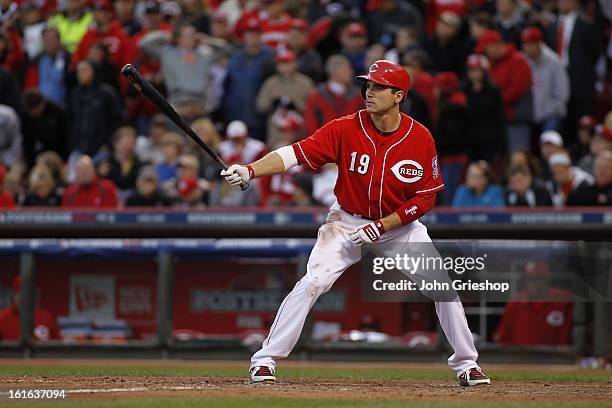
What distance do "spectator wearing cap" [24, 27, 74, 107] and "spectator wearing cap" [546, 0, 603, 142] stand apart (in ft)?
18.8

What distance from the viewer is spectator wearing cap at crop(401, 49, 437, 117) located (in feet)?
41.8

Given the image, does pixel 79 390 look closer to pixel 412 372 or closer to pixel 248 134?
pixel 412 372

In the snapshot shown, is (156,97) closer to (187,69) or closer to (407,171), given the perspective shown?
(407,171)

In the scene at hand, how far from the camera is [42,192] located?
483 inches

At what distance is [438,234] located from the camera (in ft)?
36.1

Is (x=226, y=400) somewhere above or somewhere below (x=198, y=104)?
below

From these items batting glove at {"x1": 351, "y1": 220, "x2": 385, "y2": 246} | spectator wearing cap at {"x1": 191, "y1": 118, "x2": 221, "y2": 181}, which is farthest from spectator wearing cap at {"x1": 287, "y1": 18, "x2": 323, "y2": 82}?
batting glove at {"x1": 351, "y1": 220, "x2": 385, "y2": 246}

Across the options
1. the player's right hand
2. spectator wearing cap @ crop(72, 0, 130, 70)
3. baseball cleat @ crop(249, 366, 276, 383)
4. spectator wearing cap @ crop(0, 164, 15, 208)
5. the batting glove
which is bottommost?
baseball cleat @ crop(249, 366, 276, 383)

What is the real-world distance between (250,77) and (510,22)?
119 inches

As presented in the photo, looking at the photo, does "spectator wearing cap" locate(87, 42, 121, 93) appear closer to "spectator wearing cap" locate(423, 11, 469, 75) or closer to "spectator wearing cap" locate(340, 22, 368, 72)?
"spectator wearing cap" locate(340, 22, 368, 72)

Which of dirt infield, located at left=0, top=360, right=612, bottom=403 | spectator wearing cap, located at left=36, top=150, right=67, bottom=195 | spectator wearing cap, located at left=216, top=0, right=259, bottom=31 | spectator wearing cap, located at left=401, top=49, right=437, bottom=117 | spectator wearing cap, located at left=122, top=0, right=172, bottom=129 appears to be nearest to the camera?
dirt infield, located at left=0, top=360, right=612, bottom=403

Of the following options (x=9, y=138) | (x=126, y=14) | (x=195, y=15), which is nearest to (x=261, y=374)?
(x=9, y=138)

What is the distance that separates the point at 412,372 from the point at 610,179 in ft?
9.57

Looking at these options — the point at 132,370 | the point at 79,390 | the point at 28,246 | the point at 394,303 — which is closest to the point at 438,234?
the point at 394,303
